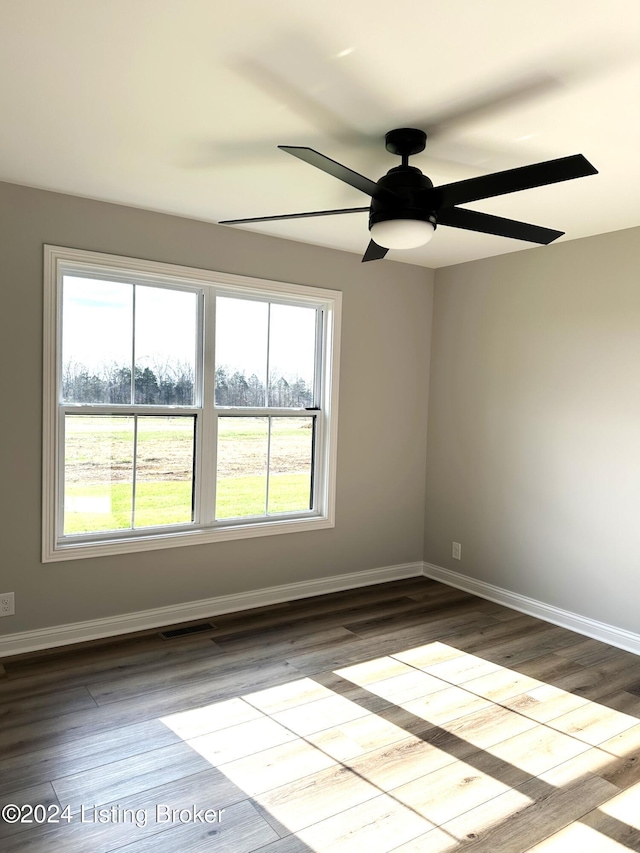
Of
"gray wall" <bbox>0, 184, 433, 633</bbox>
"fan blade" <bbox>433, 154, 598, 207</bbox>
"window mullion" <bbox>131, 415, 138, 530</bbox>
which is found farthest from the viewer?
"window mullion" <bbox>131, 415, 138, 530</bbox>

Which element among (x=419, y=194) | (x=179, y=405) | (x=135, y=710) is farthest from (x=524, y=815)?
(x=179, y=405)

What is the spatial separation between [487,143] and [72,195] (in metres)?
2.17

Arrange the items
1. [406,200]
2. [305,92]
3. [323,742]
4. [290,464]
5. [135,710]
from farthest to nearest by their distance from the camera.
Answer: [290,464] < [135,710] < [323,742] < [406,200] < [305,92]

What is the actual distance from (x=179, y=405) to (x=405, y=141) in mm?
2090

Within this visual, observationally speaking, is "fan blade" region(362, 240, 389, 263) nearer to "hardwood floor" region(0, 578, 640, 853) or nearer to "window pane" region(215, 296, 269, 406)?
"window pane" region(215, 296, 269, 406)

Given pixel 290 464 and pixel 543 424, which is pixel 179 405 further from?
pixel 543 424

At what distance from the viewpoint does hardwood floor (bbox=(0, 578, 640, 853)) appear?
2.05 m

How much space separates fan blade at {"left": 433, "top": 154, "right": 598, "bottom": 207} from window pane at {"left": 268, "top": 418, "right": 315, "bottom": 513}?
2.27m

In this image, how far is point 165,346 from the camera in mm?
3770

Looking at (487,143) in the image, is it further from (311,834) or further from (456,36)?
(311,834)

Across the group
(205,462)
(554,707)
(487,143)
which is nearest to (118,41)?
(487,143)

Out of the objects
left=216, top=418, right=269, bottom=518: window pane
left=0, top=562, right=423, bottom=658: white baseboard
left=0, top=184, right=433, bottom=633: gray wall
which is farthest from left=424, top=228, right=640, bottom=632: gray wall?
left=216, top=418, right=269, bottom=518: window pane

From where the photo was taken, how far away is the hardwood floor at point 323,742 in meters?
2.05

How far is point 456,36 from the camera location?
1811 mm
